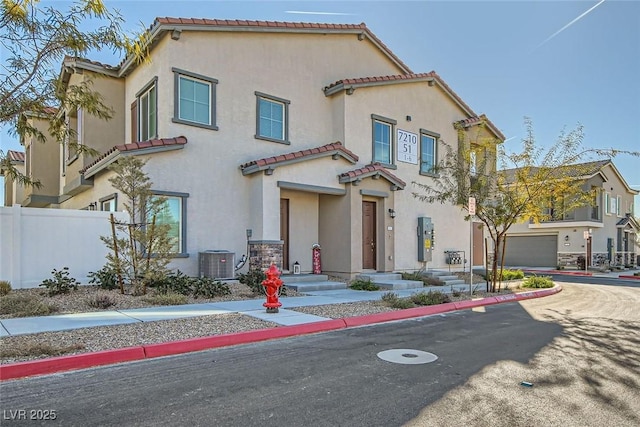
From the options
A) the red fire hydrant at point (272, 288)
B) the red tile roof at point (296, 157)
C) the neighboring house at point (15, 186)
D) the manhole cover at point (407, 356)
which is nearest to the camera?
the manhole cover at point (407, 356)

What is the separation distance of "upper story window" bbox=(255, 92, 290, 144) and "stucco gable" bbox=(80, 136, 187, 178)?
9.80 feet

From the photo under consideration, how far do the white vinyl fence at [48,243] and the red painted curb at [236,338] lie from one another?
22.0 feet

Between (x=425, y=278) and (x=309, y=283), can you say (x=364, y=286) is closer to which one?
(x=309, y=283)

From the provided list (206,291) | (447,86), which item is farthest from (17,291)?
(447,86)

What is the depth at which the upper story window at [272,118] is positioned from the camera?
14922mm

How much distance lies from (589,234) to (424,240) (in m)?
18.9

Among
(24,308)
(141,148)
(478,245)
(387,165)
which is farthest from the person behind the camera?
(478,245)

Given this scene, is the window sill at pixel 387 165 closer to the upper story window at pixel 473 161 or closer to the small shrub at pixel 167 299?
the upper story window at pixel 473 161

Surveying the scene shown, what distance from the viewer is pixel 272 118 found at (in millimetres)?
15336

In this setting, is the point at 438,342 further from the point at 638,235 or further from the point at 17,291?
the point at 638,235

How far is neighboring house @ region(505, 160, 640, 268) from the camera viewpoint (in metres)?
31.7

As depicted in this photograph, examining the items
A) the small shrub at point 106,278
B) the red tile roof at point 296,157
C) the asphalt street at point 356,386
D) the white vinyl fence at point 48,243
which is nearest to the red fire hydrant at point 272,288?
the asphalt street at point 356,386

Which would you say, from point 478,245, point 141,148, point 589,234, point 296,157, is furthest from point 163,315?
point 589,234

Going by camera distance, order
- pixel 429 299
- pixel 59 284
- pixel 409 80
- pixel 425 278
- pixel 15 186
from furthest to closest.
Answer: pixel 15 186
pixel 409 80
pixel 425 278
pixel 429 299
pixel 59 284
